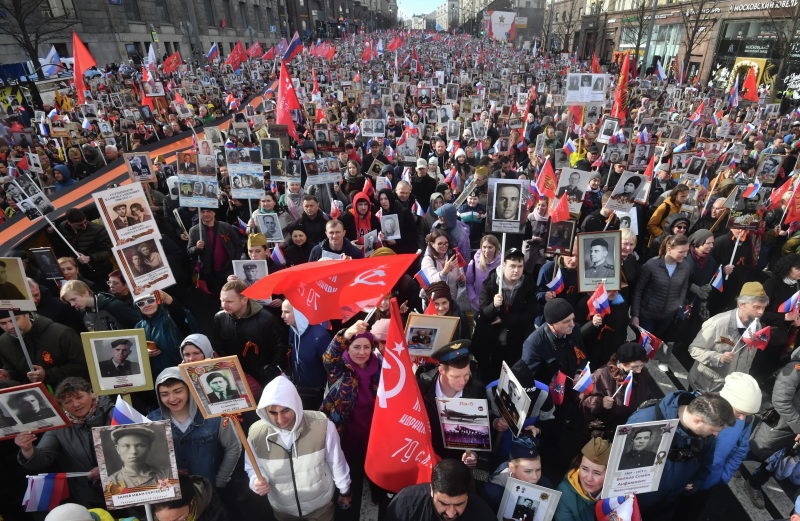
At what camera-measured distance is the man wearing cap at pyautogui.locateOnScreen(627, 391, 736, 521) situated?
2793mm

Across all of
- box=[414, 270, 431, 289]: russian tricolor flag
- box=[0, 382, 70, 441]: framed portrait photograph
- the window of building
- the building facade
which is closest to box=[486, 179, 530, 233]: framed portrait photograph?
box=[414, 270, 431, 289]: russian tricolor flag

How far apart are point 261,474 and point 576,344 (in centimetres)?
285

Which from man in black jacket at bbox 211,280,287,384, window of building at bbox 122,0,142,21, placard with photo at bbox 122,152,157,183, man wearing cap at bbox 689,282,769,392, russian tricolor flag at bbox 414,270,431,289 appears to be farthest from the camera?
window of building at bbox 122,0,142,21

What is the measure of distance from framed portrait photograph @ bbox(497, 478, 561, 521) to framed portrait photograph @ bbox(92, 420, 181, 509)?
192 cm

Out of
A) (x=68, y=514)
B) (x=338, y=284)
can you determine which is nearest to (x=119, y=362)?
(x=68, y=514)

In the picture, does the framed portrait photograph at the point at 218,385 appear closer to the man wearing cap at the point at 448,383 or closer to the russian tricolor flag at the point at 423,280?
the man wearing cap at the point at 448,383

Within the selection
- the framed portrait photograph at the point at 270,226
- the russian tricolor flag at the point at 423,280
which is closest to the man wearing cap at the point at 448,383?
the russian tricolor flag at the point at 423,280

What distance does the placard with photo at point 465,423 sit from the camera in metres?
3.01

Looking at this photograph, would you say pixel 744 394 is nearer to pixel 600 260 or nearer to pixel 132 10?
pixel 600 260

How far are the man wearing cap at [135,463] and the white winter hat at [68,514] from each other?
7.8 inches

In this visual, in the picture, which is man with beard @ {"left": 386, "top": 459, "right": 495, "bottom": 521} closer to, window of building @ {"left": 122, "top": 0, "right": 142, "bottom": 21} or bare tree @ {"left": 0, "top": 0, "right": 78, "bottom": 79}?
bare tree @ {"left": 0, "top": 0, "right": 78, "bottom": 79}

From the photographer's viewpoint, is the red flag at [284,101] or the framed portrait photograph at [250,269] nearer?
the framed portrait photograph at [250,269]

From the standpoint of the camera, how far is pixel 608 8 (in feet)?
161

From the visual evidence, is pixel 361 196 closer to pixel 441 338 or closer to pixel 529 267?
pixel 529 267
